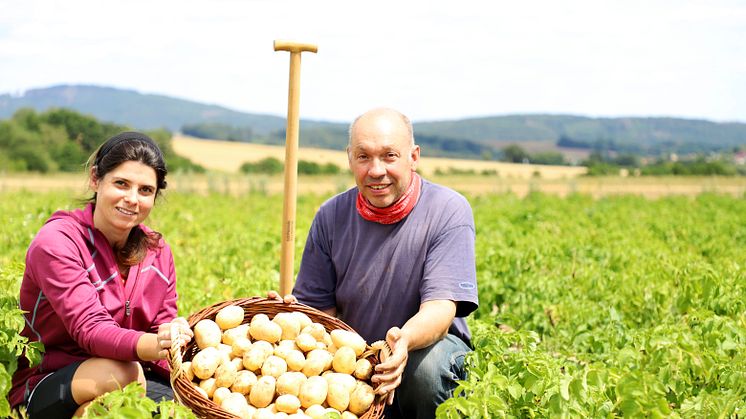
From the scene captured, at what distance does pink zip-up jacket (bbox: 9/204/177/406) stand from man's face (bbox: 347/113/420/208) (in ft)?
3.47

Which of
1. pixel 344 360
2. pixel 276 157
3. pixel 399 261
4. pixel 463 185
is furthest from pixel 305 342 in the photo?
pixel 276 157

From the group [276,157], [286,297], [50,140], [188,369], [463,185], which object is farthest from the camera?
[50,140]

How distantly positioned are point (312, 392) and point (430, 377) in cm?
64

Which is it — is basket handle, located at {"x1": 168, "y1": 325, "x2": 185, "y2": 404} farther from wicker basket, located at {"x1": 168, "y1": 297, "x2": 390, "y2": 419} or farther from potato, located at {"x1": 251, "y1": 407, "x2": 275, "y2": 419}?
potato, located at {"x1": 251, "y1": 407, "x2": 275, "y2": 419}

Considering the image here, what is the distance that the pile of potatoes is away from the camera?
321cm

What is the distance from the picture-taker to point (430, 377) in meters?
3.59

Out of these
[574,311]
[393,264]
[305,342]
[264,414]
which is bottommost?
[574,311]

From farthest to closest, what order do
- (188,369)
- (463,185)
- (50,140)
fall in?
(50,140) < (463,185) < (188,369)

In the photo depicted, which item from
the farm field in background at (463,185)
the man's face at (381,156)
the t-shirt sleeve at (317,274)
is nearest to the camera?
the man's face at (381,156)

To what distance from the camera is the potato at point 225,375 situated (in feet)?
10.7

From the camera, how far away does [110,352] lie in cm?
329

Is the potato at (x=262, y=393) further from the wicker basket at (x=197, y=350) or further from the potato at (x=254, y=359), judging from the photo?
the wicker basket at (x=197, y=350)

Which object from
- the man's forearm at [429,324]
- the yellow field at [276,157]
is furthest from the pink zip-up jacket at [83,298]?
the yellow field at [276,157]

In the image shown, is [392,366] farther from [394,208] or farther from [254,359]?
[394,208]
